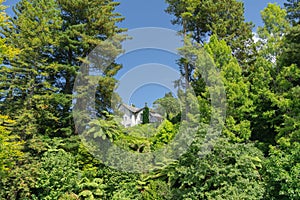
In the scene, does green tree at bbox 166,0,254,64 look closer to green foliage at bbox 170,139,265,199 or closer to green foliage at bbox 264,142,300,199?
green foliage at bbox 170,139,265,199

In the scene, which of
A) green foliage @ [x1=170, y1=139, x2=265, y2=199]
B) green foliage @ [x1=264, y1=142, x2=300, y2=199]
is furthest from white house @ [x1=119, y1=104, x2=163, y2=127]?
green foliage @ [x1=264, y1=142, x2=300, y2=199]

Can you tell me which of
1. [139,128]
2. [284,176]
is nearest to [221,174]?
[284,176]

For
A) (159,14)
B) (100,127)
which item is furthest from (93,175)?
(159,14)

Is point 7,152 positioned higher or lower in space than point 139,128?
lower

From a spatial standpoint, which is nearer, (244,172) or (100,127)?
(244,172)

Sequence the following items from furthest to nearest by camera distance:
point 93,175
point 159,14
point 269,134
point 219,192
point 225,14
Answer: point 159,14
point 225,14
point 269,134
point 93,175
point 219,192

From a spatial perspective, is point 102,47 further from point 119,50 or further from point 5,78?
point 5,78

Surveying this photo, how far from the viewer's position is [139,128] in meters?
14.5

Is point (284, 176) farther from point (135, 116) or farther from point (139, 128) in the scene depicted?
point (135, 116)

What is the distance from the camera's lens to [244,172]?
8805 mm

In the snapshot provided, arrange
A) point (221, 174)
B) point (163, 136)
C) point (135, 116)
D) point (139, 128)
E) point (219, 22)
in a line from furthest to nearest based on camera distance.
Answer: point (135, 116) < point (219, 22) < point (139, 128) < point (163, 136) < point (221, 174)

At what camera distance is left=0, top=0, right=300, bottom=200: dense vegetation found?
8.93m

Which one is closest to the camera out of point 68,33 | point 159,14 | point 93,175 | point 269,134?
point 93,175

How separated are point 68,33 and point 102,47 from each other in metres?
1.90
